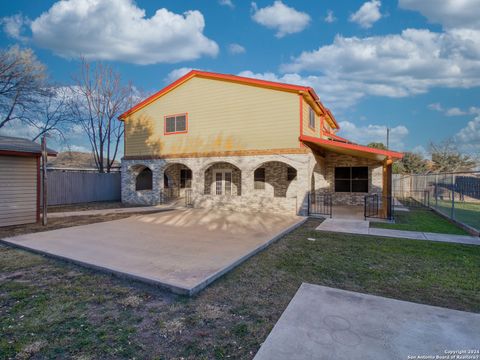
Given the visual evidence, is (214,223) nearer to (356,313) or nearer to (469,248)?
(356,313)

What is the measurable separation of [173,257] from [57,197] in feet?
44.8

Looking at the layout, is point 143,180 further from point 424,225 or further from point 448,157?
point 448,157

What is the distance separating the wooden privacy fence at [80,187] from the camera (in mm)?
15086

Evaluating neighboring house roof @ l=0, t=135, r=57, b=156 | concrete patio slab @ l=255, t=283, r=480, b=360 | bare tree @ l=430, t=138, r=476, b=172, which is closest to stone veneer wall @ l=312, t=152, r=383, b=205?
concrete patio slab @ l=255, t=283, r=480, b=360

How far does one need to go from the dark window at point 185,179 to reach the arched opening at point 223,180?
2.18m

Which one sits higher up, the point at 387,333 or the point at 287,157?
the point at 287,157

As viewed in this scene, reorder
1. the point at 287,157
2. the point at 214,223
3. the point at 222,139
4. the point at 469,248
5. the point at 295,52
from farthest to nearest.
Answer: the point at 295,52 → the point at 222,139 → the point at 287,157 → the point at 214,223 → the point at 469,248

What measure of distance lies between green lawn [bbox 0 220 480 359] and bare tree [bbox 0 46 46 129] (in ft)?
50.5

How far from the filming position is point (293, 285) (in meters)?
4.19

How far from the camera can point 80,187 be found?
1644 cm

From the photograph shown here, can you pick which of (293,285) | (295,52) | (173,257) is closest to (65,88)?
(295,52)

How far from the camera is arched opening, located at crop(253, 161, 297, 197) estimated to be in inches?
572

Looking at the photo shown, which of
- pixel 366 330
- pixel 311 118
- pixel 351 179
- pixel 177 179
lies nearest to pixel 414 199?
pixel 351 179

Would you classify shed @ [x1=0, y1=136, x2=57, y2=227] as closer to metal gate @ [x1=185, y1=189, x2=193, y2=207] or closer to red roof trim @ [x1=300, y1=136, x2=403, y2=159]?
metal gate @ [x1=185, y1=189, x2=193, y2=207]
